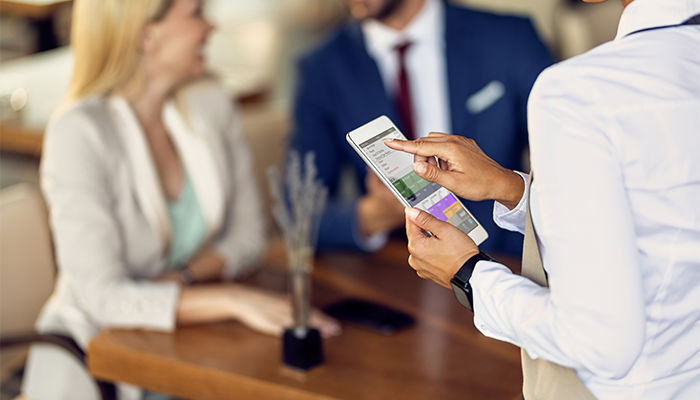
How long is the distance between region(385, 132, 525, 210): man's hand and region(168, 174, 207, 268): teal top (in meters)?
1.05

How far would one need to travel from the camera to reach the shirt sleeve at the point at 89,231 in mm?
1438

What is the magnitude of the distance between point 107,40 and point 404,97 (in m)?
0.82

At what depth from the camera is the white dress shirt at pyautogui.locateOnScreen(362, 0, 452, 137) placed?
196 cm

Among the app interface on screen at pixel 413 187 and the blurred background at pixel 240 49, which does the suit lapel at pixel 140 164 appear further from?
the app interface on screen at pixel 413 187

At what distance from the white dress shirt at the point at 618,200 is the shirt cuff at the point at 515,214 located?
0.11 m

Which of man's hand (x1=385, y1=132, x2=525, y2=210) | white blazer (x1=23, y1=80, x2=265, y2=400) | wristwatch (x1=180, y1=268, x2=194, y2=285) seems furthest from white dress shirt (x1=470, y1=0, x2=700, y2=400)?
wristwatch (x1=180, y1=268, x2=194, y2=285)

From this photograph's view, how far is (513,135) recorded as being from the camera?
6.34 feet

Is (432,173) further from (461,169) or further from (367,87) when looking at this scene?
(367,87)

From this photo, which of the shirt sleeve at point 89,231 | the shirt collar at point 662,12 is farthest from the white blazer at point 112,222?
the shirt collar at point 662,12

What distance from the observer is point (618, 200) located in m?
0.64

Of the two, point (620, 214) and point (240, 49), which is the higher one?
point (620, 214)

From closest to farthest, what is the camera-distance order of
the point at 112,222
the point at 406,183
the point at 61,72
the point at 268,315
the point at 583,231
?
the point at 583,231, the point at 406,183, the point at 268,315, the point at 112,222, the point at 61,72

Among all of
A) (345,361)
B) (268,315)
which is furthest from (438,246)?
(268,315)

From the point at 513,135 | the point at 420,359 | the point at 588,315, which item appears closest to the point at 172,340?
the point at 420,359
